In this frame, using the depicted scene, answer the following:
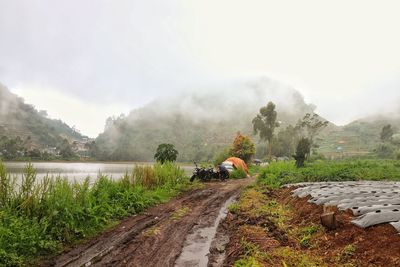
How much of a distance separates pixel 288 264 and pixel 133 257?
104 inches

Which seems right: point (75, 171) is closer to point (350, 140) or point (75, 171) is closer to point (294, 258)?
point (294, 258)

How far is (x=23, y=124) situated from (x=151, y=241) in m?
130

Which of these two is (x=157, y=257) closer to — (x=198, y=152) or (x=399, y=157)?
(x=399, y=157)

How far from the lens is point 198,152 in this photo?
357 feet

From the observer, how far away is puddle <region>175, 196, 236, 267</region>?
17.9 feet

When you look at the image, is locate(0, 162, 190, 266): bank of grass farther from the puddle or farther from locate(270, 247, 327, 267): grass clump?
locate(270, 247, 327, 267): grass clump

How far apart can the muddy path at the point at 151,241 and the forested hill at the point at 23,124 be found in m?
100.0

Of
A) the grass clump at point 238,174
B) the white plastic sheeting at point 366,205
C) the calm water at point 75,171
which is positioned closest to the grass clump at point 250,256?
the white plastic sheeting at point 366,205

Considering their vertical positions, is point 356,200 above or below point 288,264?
above

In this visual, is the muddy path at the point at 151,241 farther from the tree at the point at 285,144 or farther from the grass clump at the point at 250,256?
the tree at the point at 285,144

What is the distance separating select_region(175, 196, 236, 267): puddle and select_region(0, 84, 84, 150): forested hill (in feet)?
334

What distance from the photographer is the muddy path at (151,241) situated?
5461 mm

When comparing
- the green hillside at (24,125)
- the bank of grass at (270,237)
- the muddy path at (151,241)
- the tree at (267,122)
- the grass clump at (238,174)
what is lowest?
the muddy path at (151,241)

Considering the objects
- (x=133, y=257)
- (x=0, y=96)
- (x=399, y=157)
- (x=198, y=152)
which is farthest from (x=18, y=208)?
(x=0, y=96)
